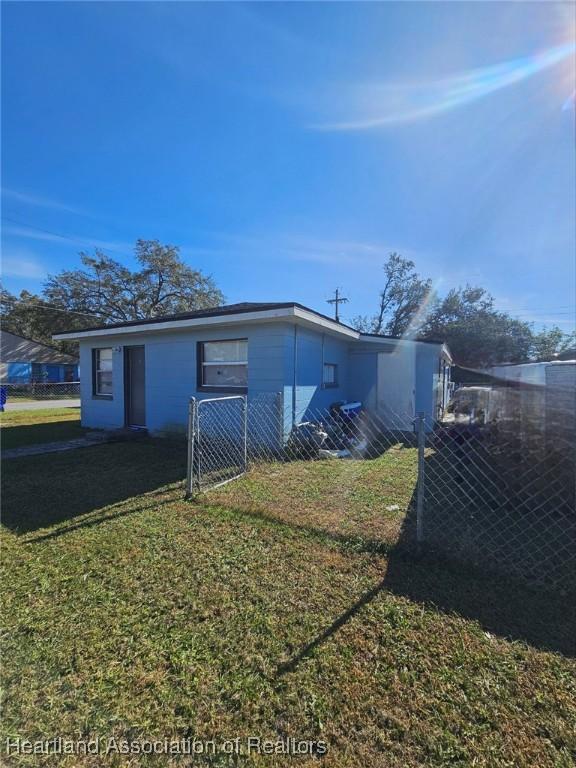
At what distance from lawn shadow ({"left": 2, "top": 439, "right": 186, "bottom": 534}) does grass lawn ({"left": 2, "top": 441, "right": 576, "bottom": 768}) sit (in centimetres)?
25

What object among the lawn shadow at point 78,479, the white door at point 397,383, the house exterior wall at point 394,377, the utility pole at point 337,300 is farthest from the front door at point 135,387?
the utility pole at point 337,300

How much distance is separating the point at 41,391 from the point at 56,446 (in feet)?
78.9

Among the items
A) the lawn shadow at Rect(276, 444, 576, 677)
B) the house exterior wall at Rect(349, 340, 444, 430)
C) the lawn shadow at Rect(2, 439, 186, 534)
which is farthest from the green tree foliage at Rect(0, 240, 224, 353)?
the lawn shadow at Rect(276, 444, 576, 677)

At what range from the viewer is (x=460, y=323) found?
29.1 m

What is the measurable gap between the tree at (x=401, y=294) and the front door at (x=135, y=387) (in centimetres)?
2601

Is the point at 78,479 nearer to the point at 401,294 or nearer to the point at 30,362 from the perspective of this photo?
the point at 401,294

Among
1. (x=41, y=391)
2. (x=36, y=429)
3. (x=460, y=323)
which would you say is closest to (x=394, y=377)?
(x=36, y=429)

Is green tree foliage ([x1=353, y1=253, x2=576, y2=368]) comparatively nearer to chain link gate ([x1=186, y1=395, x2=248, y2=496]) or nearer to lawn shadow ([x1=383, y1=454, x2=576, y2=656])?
chain link gate ([x1=186, y1=395, x2=248, y2=496])

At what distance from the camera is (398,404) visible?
404 inches

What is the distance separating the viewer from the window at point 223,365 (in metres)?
7.20

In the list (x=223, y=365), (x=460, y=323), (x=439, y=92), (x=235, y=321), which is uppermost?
(x=460, y=323)

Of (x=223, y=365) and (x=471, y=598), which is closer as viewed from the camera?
(x=471, y=598)

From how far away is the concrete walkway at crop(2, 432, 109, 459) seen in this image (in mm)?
6305

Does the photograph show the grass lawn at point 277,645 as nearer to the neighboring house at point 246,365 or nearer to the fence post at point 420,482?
the fence post at point 420,482
